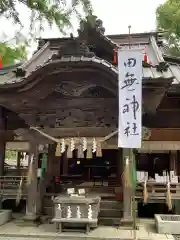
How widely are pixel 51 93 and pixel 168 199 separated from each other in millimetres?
5085

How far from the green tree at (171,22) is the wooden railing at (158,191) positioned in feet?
33.7

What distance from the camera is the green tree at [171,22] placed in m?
18.2

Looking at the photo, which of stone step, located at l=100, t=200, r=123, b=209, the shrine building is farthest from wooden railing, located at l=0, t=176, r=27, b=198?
stone step, located at l=100, t=200, r=123, b=209

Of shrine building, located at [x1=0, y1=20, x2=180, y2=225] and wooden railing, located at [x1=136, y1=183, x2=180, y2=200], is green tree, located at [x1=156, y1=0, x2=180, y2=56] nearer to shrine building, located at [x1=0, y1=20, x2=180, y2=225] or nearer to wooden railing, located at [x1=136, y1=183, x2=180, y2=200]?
shrine building, located at [x1=0, y1=20, x2=180, y2=225]

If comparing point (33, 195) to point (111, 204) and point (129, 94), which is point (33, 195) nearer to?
point (111, 204)

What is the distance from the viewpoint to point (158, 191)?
10.1 meters

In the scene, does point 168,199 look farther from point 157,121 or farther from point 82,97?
point 82,97

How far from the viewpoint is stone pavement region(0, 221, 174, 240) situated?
7.90 m

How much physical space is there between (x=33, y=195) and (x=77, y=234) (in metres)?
2.17

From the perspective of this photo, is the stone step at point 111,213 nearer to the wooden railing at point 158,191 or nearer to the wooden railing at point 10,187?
the wooden railing at point 158,191

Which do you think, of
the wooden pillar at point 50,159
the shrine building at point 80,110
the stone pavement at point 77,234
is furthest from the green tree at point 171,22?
the stone pavement at point 77,234

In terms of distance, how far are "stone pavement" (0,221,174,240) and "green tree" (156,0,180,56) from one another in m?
12.5

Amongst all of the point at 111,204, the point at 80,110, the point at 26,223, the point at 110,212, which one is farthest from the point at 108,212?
the point at 80,110

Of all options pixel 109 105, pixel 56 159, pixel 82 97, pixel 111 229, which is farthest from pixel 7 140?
pixel 111 229
